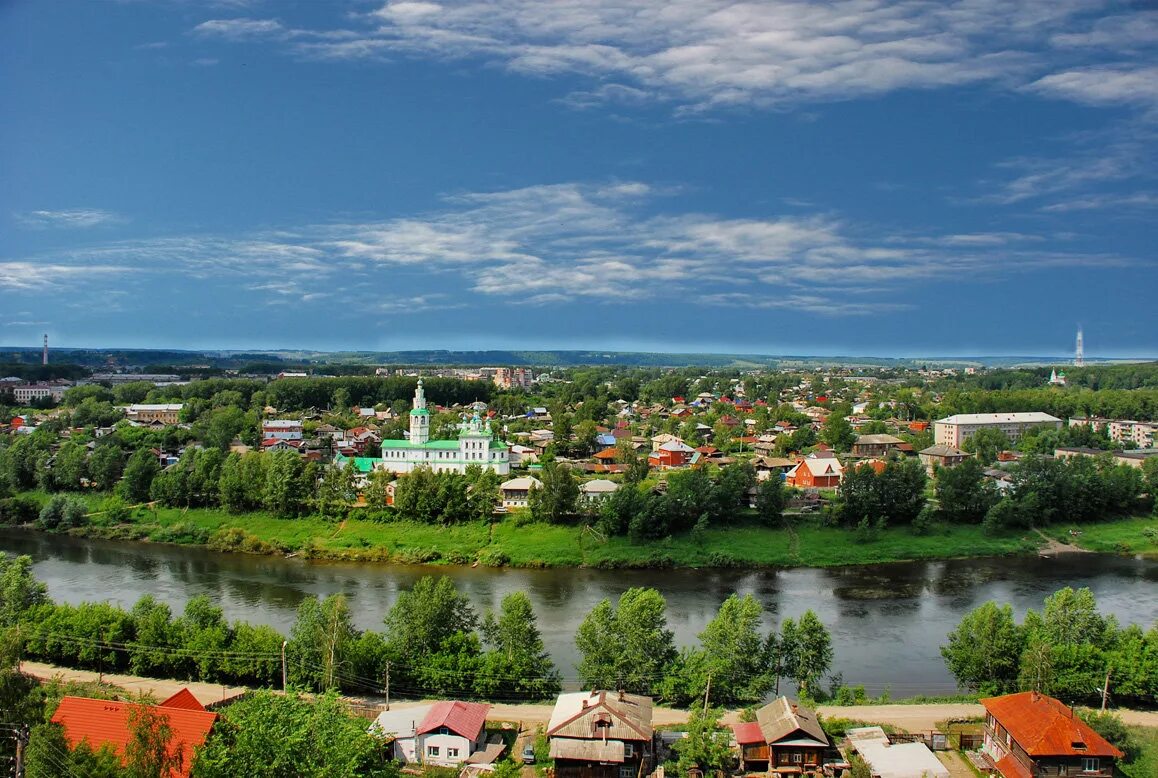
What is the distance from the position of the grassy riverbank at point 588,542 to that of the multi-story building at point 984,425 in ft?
55.8

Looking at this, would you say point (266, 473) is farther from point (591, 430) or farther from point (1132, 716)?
point (1132, 716)

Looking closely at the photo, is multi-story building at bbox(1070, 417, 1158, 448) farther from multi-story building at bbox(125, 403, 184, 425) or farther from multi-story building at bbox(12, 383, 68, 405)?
multi-story building at bbox(12, 383, 68, 405)

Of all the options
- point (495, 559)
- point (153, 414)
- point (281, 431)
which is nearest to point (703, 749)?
point (495, 559)

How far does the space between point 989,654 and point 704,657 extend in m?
4.30

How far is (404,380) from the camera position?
6575cm

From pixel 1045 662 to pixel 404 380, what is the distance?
57.4 meters

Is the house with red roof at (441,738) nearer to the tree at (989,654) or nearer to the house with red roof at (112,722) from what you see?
the house with red roof at (112,722)

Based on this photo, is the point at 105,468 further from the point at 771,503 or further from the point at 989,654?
the point at 989,654

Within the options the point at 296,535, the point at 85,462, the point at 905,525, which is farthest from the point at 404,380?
the point at 905,525

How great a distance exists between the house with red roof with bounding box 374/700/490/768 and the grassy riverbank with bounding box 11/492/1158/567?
1182cm

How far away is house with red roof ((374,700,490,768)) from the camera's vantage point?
10438mm

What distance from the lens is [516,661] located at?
41.7 feet

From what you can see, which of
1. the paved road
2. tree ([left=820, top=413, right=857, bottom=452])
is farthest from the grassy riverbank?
tree ([left=820, top=413, right=857, bottom=452])

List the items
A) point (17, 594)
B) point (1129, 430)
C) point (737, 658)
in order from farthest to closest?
point (1129, 430), point (17, 594), point (737, 658)
